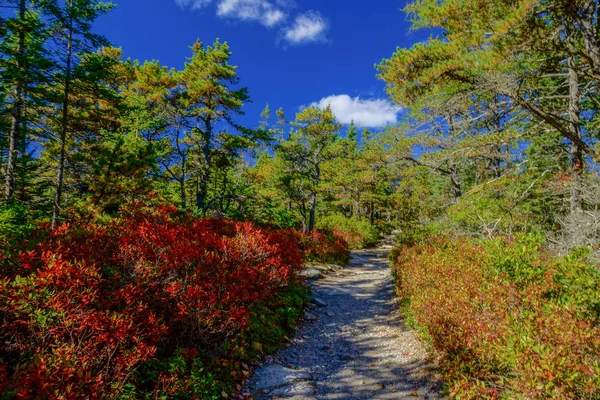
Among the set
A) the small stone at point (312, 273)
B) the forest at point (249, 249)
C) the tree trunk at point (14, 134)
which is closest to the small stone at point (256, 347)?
the forest at point (249, 249)

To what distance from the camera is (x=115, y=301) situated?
159 inches

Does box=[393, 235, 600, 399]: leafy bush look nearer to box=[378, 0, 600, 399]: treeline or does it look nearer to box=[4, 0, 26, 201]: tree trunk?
box=[378, 0, 600, 399]: treeline

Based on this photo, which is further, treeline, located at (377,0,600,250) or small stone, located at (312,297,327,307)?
small stone, located at (312,297,327,307)

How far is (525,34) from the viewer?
6.34 m

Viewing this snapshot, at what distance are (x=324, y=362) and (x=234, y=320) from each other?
2656 mm

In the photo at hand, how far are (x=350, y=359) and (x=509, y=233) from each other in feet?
17.5

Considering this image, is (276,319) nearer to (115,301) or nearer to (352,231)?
(115,301)

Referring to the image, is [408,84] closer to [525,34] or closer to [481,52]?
[481,52]

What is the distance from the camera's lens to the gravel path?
17.4 feet

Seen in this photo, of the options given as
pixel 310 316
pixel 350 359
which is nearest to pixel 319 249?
pixel 310 316

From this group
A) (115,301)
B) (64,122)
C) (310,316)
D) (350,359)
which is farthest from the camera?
(310,316)

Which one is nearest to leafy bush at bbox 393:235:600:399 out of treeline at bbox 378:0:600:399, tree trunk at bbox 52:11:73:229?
treeline at bbox 378:0:600:399

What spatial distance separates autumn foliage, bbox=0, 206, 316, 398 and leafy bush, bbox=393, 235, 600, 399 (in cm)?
358

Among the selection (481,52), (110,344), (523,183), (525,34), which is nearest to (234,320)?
Answer: (110,344)
